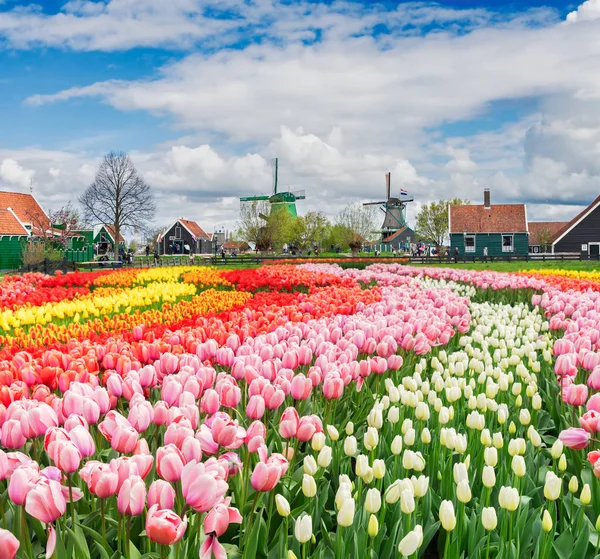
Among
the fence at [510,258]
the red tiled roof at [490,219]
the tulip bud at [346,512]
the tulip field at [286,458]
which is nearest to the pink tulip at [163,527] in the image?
the tulip field at [286,458]

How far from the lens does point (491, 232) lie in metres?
57.0

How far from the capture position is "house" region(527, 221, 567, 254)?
270ft

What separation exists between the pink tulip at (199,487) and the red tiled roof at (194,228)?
9808 cm

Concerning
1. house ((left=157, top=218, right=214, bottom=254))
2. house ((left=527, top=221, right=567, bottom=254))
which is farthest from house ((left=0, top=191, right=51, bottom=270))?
house ((left=527, top=221, right=567, bottom=254))

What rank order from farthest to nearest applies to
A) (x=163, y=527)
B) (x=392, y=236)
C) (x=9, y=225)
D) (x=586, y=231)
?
1. (x=392, y=236)
2. (x=9, y=225)
3. (x=586, y=231)
4. (x=163, y=527)

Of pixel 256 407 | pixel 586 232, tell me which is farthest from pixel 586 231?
pixel 256 407

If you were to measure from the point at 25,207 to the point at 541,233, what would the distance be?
6551cm

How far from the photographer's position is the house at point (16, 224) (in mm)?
51031

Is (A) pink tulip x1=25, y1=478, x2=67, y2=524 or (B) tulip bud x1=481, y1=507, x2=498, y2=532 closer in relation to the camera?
(A) pink tulip x1=25, y1=478, x2=67, y2=524

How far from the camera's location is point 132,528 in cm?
235

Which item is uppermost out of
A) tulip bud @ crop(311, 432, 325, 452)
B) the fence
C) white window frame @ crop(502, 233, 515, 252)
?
white window frame @ crop(502, 233, 515, 252)

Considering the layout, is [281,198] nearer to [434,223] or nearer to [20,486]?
[434,223]

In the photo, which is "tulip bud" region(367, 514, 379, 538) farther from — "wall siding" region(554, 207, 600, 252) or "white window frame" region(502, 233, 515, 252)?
"white window frame" region(502, 233, 515, 252)

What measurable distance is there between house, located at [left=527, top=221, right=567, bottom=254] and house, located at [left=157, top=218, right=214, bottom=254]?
5267 cm
